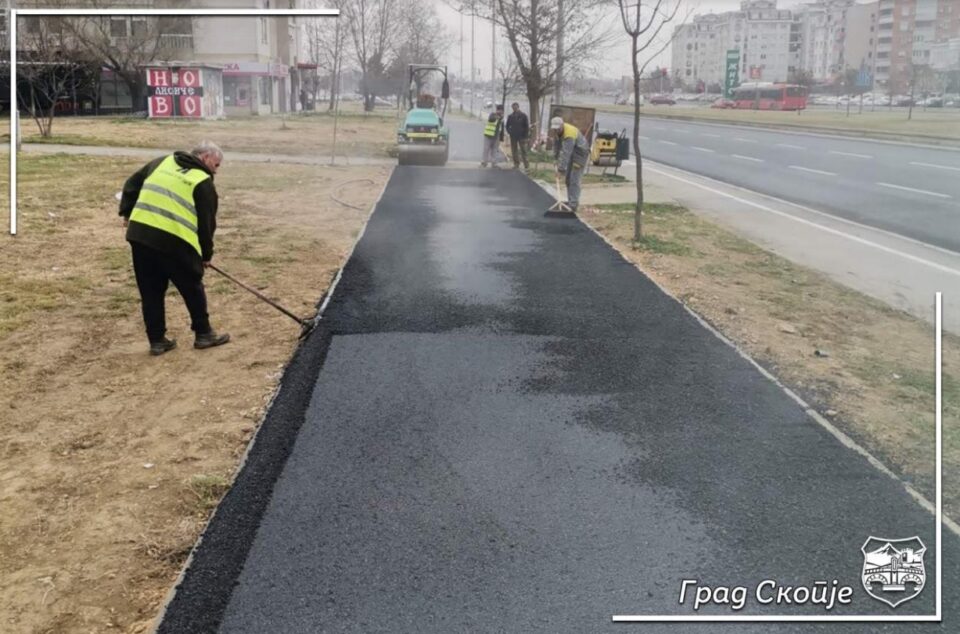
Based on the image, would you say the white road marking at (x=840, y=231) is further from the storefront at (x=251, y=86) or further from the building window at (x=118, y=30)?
the storefront at (x=251, y=86)

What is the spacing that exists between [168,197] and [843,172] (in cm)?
1707

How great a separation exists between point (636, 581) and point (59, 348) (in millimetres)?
4617

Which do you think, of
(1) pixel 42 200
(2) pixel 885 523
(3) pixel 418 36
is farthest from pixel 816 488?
(3) pixel 418 36

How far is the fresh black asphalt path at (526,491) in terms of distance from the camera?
287cm

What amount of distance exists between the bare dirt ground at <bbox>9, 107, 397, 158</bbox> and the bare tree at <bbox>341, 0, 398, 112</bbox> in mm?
3539

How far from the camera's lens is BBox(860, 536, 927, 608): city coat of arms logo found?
8.98 feet

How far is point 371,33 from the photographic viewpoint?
144ft

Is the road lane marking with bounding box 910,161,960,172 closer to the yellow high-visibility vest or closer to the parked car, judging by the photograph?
the yellow high-visibility vest

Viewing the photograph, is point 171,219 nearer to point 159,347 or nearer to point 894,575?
point 159,347

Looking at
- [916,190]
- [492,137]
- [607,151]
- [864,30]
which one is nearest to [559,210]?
[607,151]

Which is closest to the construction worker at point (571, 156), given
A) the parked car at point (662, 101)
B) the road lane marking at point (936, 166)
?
the road lane marking at point (936, 166)

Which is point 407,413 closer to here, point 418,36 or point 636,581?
point 636,581

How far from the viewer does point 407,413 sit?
4617mm

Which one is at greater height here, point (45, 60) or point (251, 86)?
point (251, 86)
